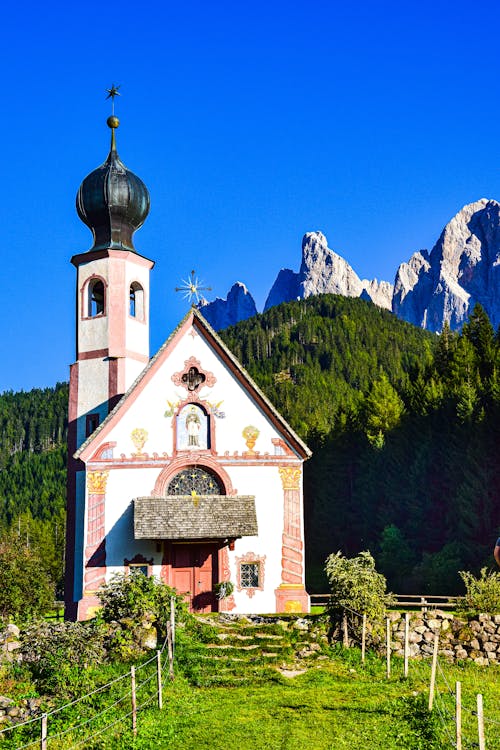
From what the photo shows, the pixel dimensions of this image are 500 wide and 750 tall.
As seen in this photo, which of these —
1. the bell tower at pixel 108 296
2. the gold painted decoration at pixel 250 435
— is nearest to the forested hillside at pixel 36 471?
the bell tower at pixel 108 296

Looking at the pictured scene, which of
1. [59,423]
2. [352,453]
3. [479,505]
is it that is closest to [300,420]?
[352,453]

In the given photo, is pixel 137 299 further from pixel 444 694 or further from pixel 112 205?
pixel 444 694

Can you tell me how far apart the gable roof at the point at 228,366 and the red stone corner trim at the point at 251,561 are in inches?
138

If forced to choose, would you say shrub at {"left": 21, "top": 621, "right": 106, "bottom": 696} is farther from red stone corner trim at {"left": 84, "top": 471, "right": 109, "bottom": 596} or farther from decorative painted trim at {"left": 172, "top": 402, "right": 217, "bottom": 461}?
decorative painted trim at {"left": 172, "top": 402, "right": 217, "bottom": 461}

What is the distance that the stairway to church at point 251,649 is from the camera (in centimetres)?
1947

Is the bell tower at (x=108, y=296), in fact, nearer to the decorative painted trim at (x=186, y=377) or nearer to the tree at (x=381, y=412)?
the decorative painted trim at (x=186, y=377)

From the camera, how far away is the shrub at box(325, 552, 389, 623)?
21.8 metres

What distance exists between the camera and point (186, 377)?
2966 cm

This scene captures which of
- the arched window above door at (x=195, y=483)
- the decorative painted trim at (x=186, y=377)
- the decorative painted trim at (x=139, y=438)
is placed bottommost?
the arched window above door at (x=195, y=483)

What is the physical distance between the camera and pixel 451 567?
1689 inches

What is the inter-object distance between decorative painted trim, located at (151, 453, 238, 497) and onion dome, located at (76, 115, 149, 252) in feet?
30.1

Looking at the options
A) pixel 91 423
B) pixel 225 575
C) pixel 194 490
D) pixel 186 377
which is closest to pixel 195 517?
pixel 194 490

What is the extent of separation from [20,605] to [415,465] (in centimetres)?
2600

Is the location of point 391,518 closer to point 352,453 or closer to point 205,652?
point 352,453
